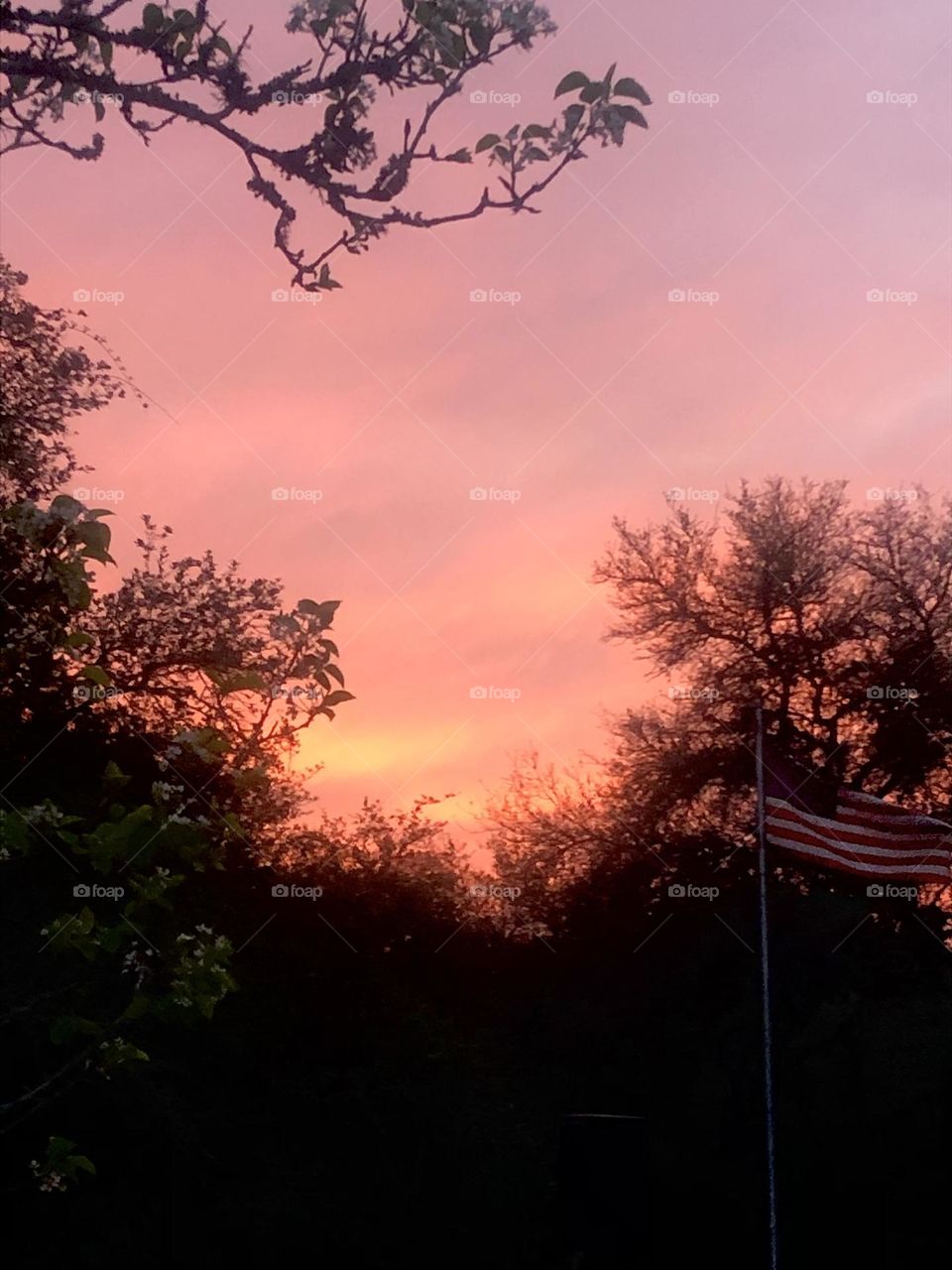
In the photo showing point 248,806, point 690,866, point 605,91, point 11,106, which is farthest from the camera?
point 690,866

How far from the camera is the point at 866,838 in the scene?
15828mm

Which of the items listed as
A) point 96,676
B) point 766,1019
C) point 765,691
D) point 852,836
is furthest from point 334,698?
point 765,691

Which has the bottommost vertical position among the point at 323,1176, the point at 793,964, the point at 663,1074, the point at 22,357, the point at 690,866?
the point at 323,1176

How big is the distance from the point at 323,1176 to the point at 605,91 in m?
16.3

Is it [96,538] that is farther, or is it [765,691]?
[765,691]

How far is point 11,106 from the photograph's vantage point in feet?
23.9

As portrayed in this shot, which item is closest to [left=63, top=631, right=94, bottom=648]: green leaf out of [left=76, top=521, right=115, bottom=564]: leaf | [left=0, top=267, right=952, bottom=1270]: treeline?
[left=76, top=521, right=115, bottom=564]: leaf

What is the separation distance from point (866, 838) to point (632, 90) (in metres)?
11.1

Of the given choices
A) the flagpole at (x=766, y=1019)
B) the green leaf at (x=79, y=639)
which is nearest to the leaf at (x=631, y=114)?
the green leaf at (x=79, y=639)

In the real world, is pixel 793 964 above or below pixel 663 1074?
above

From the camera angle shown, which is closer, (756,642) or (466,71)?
(466,71)

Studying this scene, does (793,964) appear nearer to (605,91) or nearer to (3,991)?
(3,991)

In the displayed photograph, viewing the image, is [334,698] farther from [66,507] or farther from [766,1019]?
[766,1019]

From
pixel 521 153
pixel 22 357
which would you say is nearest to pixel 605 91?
pixel 521 153
